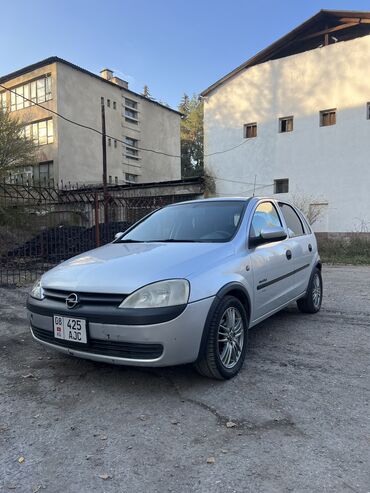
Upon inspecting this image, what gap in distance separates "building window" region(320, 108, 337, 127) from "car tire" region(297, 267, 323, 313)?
14970 millimetres

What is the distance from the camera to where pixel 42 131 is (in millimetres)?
31266

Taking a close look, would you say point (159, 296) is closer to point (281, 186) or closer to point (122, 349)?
point (122, 349)

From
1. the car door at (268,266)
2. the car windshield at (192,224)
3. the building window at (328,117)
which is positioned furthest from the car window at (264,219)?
the building window at (328,117)

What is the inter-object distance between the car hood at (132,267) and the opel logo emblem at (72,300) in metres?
0.06

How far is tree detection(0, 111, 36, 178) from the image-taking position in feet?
70.4

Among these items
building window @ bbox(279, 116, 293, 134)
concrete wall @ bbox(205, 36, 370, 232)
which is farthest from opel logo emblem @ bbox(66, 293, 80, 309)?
building window @ bbox(279, 116, 293, 134)

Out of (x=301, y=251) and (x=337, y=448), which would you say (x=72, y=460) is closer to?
(x=337, y=448)


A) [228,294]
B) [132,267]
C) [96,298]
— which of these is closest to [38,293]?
[96,298]

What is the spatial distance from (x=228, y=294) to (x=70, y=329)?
4.32ft

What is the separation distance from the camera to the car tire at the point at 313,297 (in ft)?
18.7

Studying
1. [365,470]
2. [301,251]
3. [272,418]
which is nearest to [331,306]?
[301,251]

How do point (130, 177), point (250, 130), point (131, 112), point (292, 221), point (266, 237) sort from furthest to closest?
point (130, 177) → point (131, 112) → point (250, 130) → point (292, 221) → point (266, 237)

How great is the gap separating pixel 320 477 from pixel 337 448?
337mm

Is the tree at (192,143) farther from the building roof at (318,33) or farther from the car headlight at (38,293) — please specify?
the car headlight at (38,293)
